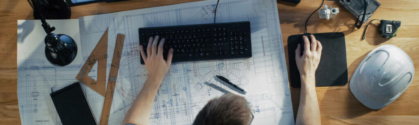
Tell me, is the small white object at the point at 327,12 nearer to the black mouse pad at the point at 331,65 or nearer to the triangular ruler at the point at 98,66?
the black mouse pad at the point at 331,65

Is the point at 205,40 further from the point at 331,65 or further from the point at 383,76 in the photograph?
the point at 383,76

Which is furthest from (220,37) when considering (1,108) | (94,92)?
(1,108)

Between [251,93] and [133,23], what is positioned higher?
[133,23]

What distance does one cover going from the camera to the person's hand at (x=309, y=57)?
0.83m

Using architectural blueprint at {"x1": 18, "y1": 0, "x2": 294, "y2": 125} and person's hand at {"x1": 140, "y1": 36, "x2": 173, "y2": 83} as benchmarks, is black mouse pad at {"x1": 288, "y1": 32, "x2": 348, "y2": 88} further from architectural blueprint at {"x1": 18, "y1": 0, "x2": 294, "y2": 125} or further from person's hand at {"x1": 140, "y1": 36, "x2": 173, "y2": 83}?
person's hand at {"x1": 140, "y1": 36, "x2": 173, "y2": 83}

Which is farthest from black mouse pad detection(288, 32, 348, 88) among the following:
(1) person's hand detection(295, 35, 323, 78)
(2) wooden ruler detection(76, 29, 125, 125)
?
(2) wooden ruler detection(76, 29, 125, 125)

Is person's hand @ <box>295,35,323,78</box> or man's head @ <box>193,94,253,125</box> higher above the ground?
person's hand @ <box>295,35,323,78</box>

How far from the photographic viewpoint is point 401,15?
849 mm

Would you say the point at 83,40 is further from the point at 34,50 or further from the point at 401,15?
the point at 401,15

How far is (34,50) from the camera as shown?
880 millimetres

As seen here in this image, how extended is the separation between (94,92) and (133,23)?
0.30 metres

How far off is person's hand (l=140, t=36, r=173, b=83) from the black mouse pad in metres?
0.46


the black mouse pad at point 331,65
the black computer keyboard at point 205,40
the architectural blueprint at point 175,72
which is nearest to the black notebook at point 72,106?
the architectural blueprint at point 175,72

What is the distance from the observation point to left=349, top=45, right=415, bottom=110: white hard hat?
744 mm
